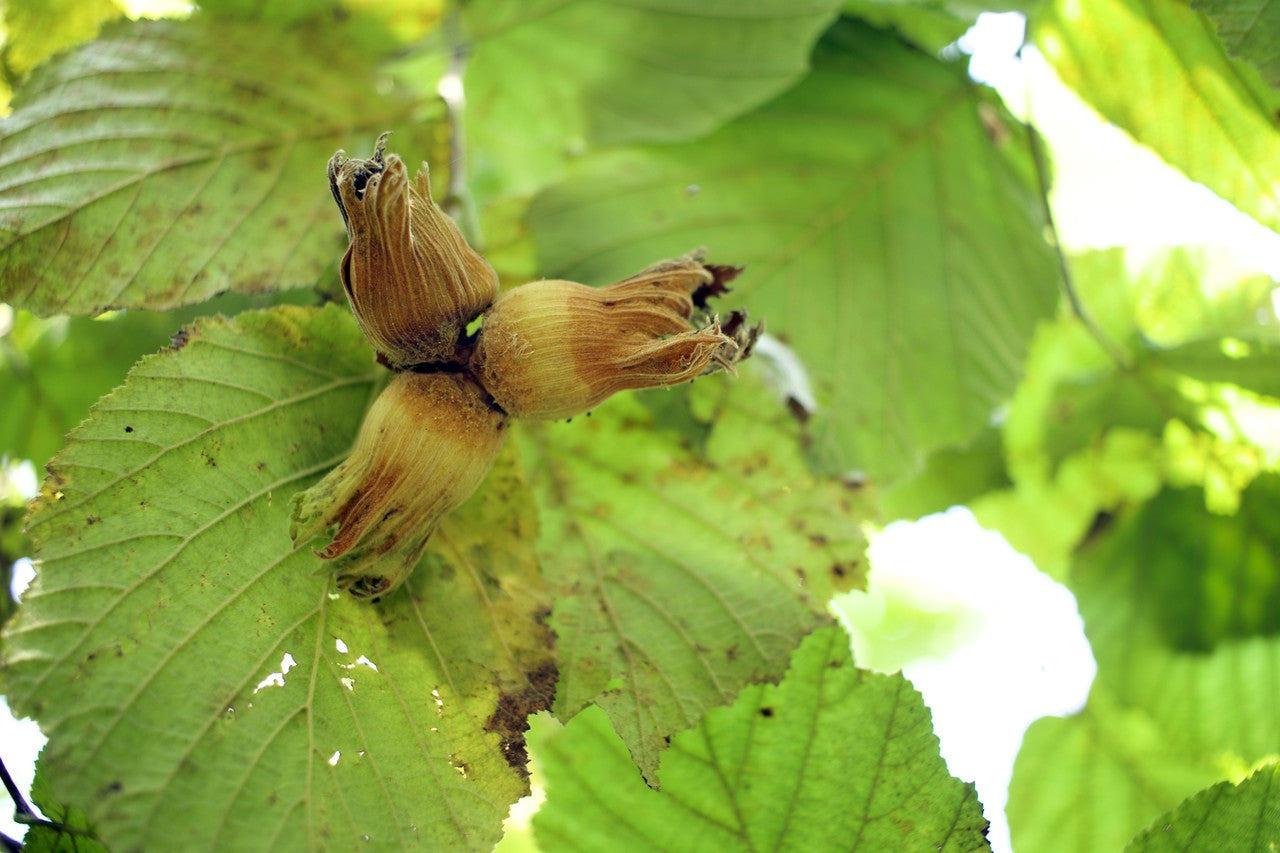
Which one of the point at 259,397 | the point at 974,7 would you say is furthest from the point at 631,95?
the point at 259,397

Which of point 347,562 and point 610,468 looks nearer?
point 347,562

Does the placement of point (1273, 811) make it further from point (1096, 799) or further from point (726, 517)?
point (1096, 799)

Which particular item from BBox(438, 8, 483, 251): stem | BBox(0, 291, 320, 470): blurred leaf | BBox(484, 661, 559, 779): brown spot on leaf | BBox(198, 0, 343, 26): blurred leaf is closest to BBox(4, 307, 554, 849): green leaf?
BBox(484, 661, 559, 779): brown spot on leaf

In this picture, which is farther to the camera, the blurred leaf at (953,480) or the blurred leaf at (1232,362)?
the blurred leaf at (953,480)

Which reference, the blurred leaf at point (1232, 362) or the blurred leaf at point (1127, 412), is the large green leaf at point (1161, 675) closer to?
the blurred leaf at point (1127, 412)

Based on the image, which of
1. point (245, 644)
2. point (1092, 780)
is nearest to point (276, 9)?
point (245, 644)

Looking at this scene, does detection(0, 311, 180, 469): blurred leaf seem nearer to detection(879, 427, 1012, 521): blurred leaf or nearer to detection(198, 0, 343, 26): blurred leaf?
detection(198, 0, 343, 26): blurred leaf

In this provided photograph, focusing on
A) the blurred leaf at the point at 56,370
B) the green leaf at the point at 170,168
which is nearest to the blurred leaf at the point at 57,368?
the blurred leaf at the point at 56,370
